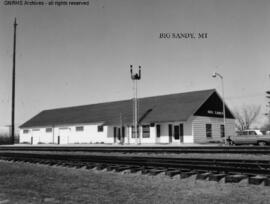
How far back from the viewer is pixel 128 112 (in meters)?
44.2

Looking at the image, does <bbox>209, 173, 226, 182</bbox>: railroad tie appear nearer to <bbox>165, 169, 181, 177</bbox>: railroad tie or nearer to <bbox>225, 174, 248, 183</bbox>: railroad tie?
<bbox>225, 174, 248, 183</bbox>: railroad tie

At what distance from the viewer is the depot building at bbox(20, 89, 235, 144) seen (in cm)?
3709

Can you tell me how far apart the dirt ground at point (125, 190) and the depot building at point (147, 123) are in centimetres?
2535

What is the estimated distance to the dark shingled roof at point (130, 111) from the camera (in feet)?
125

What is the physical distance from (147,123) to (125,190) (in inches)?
1166

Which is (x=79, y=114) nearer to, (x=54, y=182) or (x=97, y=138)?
(x=97, y=138)

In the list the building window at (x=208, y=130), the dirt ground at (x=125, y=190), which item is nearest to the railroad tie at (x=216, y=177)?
the dirt ground at (x=125, y=190)

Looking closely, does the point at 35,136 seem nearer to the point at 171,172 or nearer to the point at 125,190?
the point at 171,172

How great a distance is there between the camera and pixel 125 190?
29.7 ft

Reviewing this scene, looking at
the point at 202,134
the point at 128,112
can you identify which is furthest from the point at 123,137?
the point at 202,134

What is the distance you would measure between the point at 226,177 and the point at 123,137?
31449 millimetres

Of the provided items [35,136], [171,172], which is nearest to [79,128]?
[35,136]

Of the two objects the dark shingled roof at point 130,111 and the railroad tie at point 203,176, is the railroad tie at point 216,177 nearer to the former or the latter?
the railroad tie at point 203,176

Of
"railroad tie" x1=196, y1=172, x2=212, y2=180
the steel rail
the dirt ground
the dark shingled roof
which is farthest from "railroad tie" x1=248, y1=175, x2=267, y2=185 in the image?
the dark shingled roof
